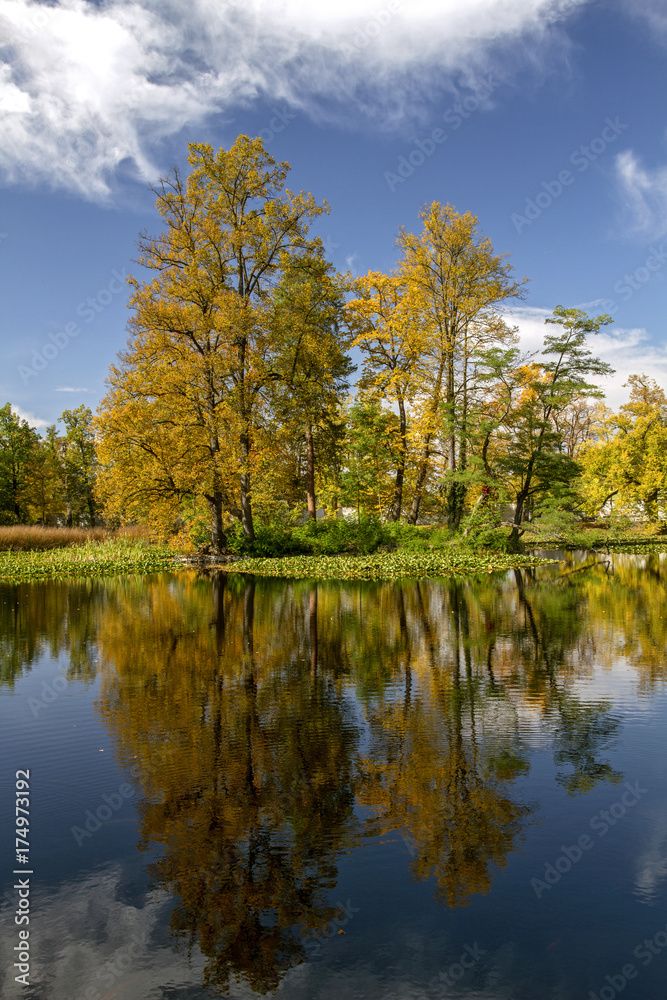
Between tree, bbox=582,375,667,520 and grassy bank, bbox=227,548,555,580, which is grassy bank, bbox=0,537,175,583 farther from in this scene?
tree, bbox=582,375,667,520

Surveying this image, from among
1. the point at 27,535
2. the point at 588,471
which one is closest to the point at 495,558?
the point at 588,471

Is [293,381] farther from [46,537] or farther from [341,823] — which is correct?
[341,823]

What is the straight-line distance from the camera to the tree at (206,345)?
90.1 feet

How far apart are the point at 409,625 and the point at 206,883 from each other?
30.6 feet

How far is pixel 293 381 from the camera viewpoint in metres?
30.2

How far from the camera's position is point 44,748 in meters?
6.28

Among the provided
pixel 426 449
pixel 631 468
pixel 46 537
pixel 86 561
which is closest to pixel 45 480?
pixel 46 537

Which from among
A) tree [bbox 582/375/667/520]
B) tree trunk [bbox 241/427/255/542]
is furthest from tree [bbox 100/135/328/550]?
tree [bbox 582/375/667/520]

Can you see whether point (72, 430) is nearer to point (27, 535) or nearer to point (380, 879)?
point (27, 535)

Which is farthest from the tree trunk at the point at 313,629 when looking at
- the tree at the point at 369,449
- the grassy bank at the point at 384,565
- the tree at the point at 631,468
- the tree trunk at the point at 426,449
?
the tree at the point at 631,468

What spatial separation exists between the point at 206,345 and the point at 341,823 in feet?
89.8

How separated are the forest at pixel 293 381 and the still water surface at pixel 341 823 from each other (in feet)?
62.0

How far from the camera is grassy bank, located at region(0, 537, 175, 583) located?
2597 cm

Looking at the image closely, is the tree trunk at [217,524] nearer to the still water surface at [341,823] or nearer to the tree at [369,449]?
the tree at [369,449]
